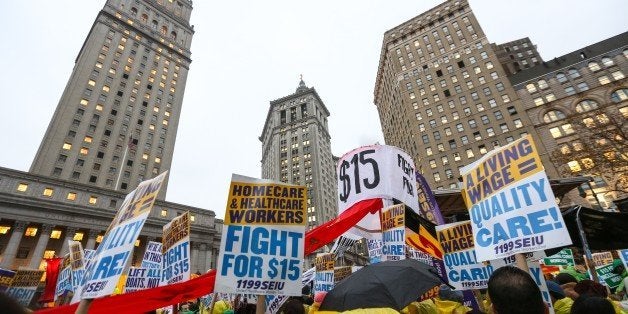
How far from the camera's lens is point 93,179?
56188 millimetres

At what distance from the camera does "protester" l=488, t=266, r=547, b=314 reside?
8.32 ft

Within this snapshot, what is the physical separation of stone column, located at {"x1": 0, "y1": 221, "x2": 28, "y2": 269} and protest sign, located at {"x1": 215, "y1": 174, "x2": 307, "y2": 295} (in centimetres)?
5074

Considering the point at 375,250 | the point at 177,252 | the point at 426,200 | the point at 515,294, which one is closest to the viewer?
the point at 515,294

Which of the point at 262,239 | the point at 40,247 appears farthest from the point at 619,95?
the point at 40,247

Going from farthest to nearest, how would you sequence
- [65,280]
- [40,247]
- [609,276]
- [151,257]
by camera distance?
1. [40,247]
2. [65,280]
3. [151,257]
4. [609,276]

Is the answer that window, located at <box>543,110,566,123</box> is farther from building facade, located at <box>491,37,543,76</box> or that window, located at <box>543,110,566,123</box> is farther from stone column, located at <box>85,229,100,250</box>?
stone column, located at <box>85,229,100,250</box>

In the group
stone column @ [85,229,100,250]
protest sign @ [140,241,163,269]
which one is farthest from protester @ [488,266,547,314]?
stone column @ [85,229,100,250]

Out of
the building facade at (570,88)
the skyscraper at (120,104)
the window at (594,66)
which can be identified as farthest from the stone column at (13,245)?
the window at (594,66)

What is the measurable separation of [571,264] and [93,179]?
216 feet

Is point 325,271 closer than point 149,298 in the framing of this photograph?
No

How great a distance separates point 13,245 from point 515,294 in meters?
54.9

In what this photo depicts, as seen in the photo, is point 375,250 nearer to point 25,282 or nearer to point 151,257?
point 151,257

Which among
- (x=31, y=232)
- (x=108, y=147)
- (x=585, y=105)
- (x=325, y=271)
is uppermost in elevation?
(x=585, y=105)

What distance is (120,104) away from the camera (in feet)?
218
